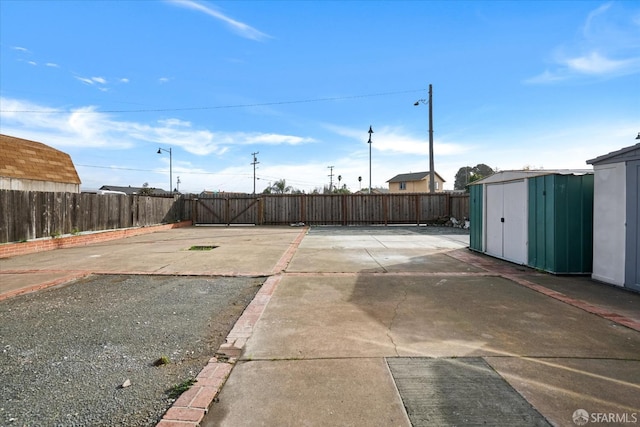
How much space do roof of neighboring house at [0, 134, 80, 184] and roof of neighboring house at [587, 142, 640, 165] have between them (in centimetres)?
1997

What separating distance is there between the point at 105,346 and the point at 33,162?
731 inches

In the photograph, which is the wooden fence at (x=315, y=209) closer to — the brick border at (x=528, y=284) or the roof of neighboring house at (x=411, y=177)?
the brick border at (x=528, y=284)

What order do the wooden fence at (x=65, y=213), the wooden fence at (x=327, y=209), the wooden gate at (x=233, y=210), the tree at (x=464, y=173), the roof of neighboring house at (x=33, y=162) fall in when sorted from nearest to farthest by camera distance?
1. the wooden fence at (x=65, y=213)
2. the roof of neighboring house at (x=33, y=162)
3. the wooden fence at (x=327, y=209)
4. the wooden gate at (x=233, y=210)
5. the tree at (x=464, y=173)

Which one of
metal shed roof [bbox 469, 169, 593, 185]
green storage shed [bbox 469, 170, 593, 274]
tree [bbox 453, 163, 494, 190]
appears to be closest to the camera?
green storage shed [bbox 469, 170, 593, 274]

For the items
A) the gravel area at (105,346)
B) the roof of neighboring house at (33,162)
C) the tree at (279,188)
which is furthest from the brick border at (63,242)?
the tree at (279,188)

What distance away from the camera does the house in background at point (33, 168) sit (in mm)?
14445

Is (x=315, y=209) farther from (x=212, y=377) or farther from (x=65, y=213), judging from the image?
(x=212, y=377)

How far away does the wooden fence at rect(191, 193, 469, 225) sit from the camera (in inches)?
773

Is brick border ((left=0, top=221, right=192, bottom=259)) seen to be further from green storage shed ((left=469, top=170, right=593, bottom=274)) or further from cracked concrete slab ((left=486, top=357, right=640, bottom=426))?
green storage shed ((left=469, top=170, right=593, bottom=274))

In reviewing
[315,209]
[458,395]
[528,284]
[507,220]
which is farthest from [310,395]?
[315,209]

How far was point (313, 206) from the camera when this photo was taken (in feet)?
66.1

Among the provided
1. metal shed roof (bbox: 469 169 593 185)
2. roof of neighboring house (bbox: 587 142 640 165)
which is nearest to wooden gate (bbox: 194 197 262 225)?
metal shed roof (bbox: 469 169 593 185)

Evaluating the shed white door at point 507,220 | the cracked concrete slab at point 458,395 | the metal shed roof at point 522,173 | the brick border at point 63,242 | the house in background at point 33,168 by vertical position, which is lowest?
the cracked concrete slab at point 458,395

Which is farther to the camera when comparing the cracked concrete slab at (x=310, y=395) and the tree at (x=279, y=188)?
the tree at (x=279, y=188)
